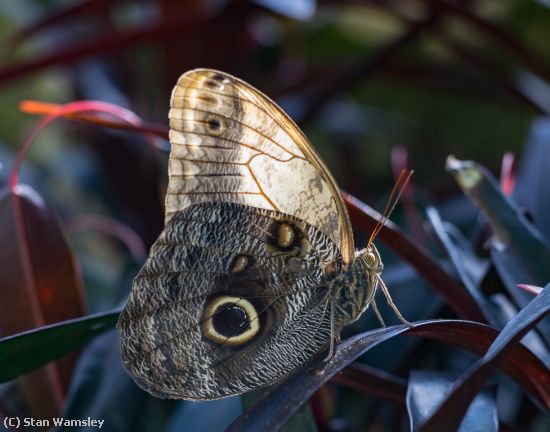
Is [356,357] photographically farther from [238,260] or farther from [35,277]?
[35,277]

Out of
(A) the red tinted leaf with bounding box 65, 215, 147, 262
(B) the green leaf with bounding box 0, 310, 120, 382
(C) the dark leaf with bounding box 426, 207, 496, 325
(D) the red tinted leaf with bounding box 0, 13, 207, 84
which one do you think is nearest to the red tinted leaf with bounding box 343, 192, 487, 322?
(C) the dark leaf with bounding box 426, 207, 496, 325

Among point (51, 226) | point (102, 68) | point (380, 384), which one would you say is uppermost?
point (102, 68)

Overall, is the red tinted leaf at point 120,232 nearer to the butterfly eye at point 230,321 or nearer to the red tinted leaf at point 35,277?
the red tinted leaf at point 35,277

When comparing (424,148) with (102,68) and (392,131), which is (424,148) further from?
(102,68)

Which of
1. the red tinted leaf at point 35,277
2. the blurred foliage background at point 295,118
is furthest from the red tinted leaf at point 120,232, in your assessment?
the red tinted leaf at point 35,277

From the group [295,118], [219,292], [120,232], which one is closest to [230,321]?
[219,292]

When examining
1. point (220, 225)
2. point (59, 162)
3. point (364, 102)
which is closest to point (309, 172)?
point (220, 225)
